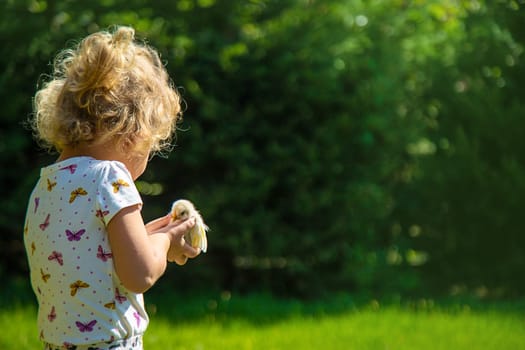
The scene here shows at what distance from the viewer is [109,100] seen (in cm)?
246

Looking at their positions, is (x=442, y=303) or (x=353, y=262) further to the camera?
(x=353, y=262)

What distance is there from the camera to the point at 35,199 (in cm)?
250

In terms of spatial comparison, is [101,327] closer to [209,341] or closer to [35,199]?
[35,199]

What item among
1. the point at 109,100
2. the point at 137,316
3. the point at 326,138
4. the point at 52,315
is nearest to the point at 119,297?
the point at 137,316

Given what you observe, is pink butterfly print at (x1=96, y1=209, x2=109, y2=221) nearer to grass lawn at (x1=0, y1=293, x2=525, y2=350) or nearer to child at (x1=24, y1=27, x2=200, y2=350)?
child at (x1=24, y1=27, x2=200, y2=350)

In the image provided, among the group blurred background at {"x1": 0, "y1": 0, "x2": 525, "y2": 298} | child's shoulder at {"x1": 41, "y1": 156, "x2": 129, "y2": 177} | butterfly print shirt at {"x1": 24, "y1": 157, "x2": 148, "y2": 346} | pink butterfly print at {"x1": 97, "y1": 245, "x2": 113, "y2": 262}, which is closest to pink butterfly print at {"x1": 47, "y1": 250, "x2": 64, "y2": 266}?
butterfly print shirt at {"x1": 24, "y1": 157, "x2": 148, "y2": 346}

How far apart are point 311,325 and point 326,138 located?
5.59 ft

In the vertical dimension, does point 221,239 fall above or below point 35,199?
below

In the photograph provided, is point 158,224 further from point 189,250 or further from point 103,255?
point 103,255

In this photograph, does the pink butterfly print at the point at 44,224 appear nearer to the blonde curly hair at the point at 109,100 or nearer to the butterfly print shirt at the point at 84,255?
the butterfly print shirt at the point at 84,255

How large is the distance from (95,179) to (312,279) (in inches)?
185

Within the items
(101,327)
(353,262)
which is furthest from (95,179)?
(353,262)

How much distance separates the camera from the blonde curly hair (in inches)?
96.3

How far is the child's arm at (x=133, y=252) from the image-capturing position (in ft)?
7.59
